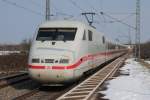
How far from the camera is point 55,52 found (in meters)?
17.6

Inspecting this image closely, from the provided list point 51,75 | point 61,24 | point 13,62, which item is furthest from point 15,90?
point 13,62

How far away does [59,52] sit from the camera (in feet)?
58.0

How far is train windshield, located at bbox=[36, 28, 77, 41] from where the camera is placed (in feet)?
62.0

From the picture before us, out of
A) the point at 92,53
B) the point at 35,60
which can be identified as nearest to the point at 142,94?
the point at 35,60

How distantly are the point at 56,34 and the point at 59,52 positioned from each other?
1.71 meters

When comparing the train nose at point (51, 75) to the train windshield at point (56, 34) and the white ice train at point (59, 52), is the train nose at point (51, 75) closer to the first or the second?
the white ice train at point (59, 52)

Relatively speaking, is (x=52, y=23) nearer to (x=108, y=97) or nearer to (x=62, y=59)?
(x=62, y=59)

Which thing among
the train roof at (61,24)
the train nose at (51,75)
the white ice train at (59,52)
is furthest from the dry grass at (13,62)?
the train nose at (51,75)

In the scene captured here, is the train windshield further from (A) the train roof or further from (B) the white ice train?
(A) the train roof

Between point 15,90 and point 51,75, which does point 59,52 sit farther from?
point 15,90

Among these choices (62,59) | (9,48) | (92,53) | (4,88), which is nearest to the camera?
(62,59)

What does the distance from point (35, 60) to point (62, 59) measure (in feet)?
3.90

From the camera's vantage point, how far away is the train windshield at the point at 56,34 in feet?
62.0

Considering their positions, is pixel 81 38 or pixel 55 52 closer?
pixel 55 52
